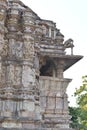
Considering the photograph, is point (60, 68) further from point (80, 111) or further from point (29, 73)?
point (80, 111)

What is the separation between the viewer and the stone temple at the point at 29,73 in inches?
529

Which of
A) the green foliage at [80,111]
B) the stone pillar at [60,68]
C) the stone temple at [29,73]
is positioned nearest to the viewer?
the stone temple at [29,73]

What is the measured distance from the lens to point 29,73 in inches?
554

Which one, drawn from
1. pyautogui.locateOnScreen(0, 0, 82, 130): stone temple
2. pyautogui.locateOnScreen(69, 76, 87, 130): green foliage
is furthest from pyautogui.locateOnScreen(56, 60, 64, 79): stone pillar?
pyautogui.locateOnScreen(69, 76, 87, 130): green foliage

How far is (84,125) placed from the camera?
28094 mm

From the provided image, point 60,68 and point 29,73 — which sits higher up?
point 60,68

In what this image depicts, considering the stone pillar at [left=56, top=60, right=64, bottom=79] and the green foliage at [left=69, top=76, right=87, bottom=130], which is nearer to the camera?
the stone pillar at [left=56, top=60, right=64, bottom=79]

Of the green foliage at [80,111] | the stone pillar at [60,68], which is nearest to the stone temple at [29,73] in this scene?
the stone pillar at [60,68]

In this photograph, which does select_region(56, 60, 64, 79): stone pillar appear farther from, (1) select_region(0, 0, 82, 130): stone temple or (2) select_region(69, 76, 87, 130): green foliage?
(2) select_region(69, 76, 87, 130): green foliage

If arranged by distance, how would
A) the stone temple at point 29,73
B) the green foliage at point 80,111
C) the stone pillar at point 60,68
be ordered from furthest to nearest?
the green foliage at point 80,111 → the stone pillar at point 60,68 → the stone temple at point 29,73

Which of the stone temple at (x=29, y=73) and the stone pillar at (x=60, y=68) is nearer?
the stone temple at (x=29, y=73)

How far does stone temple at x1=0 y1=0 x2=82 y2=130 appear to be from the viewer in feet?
44.1

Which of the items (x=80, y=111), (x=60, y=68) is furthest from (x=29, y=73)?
(x=80, y=111)

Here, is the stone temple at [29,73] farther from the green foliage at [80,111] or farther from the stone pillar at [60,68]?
the green foliage at [80,111]
